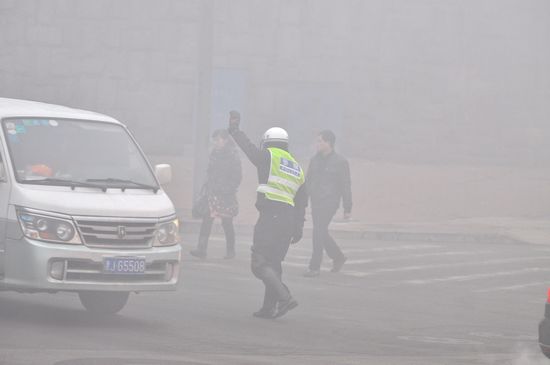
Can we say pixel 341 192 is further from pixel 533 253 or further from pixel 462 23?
pixel 462 23

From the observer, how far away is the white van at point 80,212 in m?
10.8

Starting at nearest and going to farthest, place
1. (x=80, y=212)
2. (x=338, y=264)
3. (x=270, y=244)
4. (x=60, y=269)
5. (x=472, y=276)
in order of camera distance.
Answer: (x=60, y=269) < (x=80, y=212) < (x=270, y=244) < (x=338, y=264) < (x=472, y=276)

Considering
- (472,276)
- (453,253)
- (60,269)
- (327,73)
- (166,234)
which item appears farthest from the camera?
(327,73)

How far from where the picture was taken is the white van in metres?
10.8

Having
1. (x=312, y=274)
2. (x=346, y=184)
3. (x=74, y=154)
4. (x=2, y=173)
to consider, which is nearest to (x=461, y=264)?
(x=346, y=184)

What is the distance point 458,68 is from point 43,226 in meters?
21.9

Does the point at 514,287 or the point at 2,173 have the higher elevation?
the point at 2,173

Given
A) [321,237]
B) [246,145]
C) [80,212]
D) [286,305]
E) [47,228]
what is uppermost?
[246,145]

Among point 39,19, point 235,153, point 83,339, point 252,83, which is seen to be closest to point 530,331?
point 83,339

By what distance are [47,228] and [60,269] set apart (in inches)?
13.0

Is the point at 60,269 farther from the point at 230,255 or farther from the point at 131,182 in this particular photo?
the point at 230,255

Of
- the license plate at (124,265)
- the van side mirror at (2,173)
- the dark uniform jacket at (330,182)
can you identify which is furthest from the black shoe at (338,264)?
the van side mirror at (2,173)

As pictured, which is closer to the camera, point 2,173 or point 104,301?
point 2,173

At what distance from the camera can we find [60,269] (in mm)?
10812
